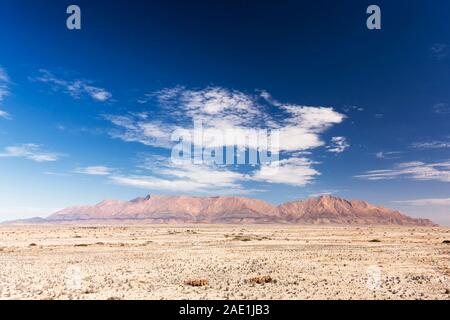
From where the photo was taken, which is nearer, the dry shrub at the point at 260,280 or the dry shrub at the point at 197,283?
the dry shrub at the point at 197,283

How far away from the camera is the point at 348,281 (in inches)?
757

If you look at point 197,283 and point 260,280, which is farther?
point 260,280

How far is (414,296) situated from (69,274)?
19221 mm

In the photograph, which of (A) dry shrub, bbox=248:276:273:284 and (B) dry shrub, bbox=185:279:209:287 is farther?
(A) dry shrub, bbox=248:276:273:284

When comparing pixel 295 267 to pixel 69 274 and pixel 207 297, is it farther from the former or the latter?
pixel 69 274

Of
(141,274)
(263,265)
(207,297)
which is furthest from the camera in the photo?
(263,265)
